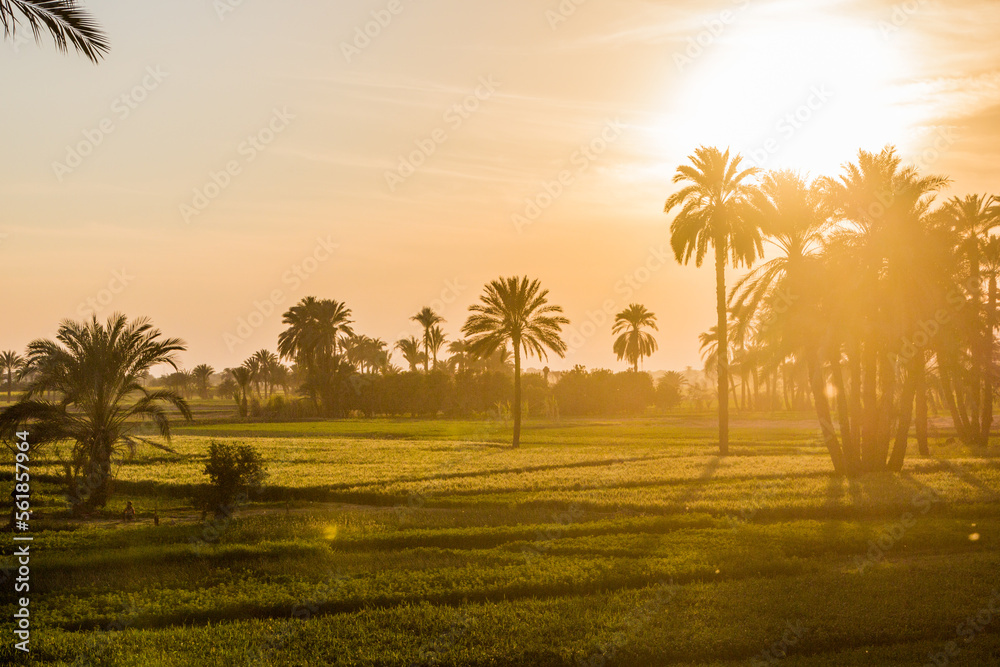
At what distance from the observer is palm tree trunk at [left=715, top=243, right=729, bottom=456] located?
46.8 m

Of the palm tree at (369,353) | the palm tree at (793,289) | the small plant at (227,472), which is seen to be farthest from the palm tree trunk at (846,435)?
the palm tree at (369,353)

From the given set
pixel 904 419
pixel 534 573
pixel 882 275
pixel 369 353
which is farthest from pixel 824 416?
pixel 369 353

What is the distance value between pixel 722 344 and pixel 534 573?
117ft

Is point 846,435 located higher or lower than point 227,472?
higher

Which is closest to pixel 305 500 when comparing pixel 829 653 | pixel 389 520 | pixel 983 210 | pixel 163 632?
pixel 389 520

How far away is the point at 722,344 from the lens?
163 feet

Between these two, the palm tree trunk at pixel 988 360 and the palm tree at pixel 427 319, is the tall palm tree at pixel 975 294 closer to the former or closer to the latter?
the palm tree trunk at pixel 988 360

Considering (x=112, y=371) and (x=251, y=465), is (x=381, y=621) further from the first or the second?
(x=112, y=371)

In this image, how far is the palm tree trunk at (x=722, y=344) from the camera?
46.8 m

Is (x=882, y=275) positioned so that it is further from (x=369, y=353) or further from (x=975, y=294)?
(x=369, y=353)

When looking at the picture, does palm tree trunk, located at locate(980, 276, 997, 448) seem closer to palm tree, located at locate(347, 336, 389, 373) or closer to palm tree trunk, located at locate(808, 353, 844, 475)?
palm tree trunk, located at locate(808, 353, 844, 475)

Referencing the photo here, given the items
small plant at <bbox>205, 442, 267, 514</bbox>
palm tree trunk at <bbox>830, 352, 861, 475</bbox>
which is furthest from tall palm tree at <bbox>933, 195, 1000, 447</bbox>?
small plant at <bbox>205, 442, 267, 514</bbox>

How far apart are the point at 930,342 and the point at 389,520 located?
26.4 metres

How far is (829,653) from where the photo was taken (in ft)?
40.5
